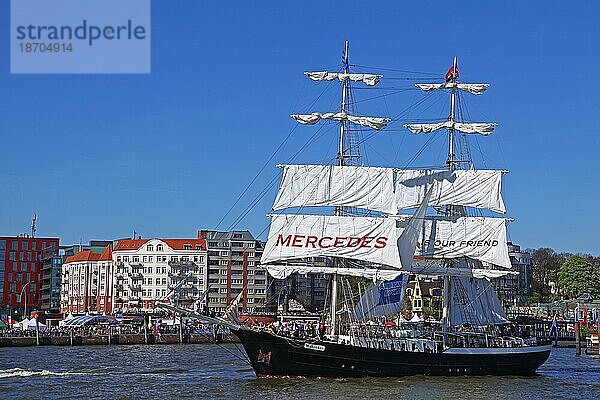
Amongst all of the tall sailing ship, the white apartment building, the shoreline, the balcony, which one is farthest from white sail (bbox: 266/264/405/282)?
the white apartment building

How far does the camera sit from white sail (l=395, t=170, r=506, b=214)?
2990 inches

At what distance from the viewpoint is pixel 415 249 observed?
72.9 m

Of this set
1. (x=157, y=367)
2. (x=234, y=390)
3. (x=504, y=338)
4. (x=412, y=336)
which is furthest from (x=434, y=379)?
(x=157, y=367)

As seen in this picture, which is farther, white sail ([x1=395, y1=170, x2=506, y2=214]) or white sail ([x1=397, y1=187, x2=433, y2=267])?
white sail ([x1=395, y1=170, x2=506, y2=214])

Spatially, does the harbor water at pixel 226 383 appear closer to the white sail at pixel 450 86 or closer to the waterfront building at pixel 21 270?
the white sail at pixel 450 86

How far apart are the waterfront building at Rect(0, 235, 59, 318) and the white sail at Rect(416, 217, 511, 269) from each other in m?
124

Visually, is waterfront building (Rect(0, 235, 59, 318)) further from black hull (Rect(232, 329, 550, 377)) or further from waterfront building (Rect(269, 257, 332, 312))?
black hull (Rect(232, 329, 550, 377))

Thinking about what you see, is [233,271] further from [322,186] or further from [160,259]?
[322,186]

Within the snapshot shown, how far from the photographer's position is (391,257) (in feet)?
223

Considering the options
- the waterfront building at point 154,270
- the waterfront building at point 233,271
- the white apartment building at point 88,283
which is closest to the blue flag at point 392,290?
the waterfront building at point 233,271

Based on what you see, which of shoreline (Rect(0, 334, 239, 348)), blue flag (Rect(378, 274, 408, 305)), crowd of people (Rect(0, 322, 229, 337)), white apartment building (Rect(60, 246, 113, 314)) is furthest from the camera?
white apartment building (Rect(60, 246, 113, 314))

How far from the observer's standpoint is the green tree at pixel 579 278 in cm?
15838

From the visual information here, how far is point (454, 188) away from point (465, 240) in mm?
4531


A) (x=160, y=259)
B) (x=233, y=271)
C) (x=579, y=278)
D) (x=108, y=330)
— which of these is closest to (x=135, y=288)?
(x=160, y=259)
